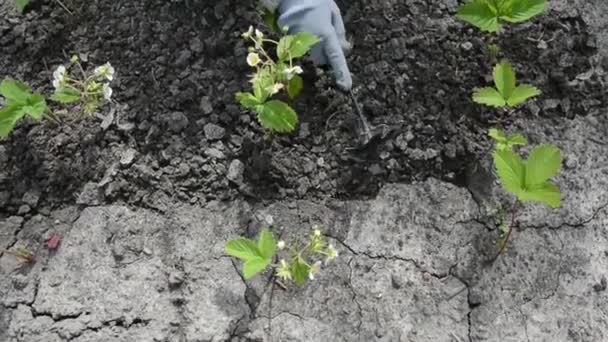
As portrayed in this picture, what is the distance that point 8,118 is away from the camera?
1710 millimetres

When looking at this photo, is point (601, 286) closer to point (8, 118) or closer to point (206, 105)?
point (206, 105)

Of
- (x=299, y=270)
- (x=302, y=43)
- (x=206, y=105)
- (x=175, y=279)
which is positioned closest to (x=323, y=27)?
(x=302, y=43)

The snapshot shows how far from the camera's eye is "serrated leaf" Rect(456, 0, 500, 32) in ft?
5.69

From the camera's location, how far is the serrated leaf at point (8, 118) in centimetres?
170

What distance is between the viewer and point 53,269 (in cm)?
172

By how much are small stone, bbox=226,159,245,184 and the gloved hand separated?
309 millimetres

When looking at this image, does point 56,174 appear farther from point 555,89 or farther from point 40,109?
point 555,89

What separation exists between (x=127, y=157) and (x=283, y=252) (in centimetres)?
45

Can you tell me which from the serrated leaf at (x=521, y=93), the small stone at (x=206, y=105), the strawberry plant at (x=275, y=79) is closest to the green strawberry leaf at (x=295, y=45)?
the strawberry plant at (x=275, y=79)

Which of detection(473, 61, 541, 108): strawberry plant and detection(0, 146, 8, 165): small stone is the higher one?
detection(473, 61, 541, 108): strawberry plant

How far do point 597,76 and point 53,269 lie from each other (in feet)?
4.74

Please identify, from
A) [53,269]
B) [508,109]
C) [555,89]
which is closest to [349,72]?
[508,109]

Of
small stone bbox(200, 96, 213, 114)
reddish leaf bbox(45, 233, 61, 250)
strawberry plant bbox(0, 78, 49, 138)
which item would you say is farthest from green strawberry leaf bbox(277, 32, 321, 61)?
reddish leaf bbox(45, 233, 61, 250)

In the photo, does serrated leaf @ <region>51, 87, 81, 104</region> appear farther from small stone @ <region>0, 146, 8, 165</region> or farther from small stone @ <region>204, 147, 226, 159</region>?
small stone @ <region>204, 147, 226, 159</region>
